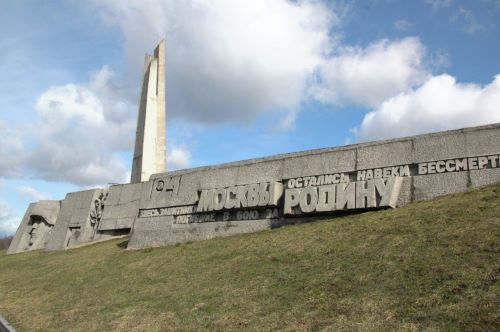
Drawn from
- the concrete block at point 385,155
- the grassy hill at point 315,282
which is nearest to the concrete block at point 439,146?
the concrete block at point 385,155

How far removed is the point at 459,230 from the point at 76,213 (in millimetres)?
16355

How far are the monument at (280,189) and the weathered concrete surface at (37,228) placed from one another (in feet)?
7.62

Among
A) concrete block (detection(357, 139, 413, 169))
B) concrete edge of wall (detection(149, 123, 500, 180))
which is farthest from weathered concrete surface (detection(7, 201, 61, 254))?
concrete block (detection(357, 139, 413, 169))

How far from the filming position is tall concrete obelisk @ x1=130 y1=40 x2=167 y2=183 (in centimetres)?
2038

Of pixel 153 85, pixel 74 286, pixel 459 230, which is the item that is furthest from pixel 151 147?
pixel 459 230

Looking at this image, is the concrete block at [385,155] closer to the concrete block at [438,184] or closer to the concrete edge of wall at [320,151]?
the concrete edge of wall at [320,151]

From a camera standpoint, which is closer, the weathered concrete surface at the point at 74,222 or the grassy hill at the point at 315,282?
the grassy hill at the point at 315,282

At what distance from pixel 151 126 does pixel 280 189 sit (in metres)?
10.2

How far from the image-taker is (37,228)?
73.9ft

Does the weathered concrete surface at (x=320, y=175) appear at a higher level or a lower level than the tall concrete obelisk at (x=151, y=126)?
lower

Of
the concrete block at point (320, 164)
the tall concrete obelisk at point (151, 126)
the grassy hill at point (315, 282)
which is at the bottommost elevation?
the grassy hill at point (315, 282)

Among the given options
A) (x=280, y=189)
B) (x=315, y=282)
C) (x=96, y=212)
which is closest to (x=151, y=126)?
(x=96, y=212)

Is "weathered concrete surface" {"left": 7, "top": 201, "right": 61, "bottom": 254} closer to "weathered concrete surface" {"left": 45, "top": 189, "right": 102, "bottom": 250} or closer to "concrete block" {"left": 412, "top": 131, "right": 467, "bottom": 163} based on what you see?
"weathered concrete surface" {"left": 45, "top": 189, "right": 102, "bottom": 250}

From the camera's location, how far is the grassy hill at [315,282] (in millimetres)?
5582
